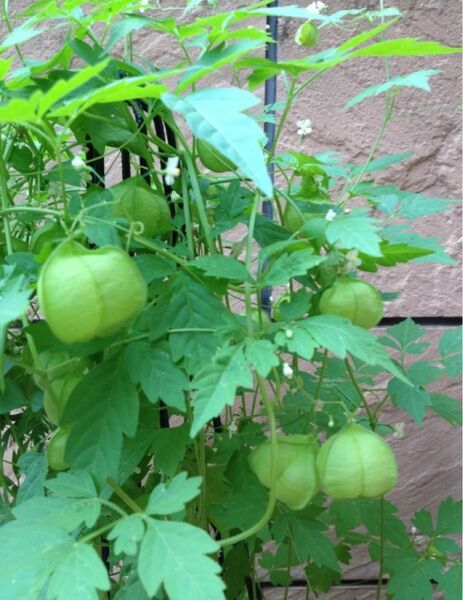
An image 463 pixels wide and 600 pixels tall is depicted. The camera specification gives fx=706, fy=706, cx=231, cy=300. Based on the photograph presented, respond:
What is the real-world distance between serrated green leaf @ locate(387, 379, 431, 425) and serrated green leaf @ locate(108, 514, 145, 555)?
37 cm

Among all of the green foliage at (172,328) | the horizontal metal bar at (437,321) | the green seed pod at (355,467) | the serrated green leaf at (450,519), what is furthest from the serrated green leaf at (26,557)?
the horizontal metal bar at (437,321)

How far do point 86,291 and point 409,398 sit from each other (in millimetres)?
440

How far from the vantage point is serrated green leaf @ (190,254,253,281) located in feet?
1.78

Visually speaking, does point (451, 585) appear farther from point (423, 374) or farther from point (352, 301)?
point (352, 301)

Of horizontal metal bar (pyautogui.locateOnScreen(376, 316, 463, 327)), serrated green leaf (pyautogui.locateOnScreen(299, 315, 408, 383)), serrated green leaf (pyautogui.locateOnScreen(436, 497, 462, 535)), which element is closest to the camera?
serrated green leaf (pyautogui.locateOnScreen(299, 315, 408, 383))

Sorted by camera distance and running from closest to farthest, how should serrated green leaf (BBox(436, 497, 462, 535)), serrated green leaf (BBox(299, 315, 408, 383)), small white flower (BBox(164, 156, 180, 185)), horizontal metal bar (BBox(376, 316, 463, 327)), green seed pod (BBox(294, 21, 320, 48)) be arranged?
serrated green leaf (BBox(299, 315, 408, 383)), small white flower (BBox(164, 156, 180, 185)), green seed pod (BBox(294, 21, 320, 48)), serrated green leaf (BBox(436, 497, 462, 535)), horizontal metal bar (BBox(376, 316, 463, 327))

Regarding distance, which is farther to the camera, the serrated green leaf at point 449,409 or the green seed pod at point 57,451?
the serrated green leaf at point 449,409

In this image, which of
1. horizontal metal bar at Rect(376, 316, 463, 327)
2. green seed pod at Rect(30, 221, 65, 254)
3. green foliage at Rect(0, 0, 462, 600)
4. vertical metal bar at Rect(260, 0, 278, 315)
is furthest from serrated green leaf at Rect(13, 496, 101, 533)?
horizontal metal bar at Rect(376, 316, 463, 327)

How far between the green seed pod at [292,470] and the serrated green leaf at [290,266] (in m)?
0.14

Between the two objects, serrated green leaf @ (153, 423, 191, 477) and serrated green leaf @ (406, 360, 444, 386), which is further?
serrated green leaf @ (406, 360, 444, 386)

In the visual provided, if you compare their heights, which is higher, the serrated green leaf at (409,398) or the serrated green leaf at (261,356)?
the serrated green leaf at (261,356)

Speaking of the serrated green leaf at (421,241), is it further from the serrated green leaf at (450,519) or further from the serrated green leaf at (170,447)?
the serrated green leaf at (450,519)

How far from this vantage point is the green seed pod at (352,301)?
599 mm

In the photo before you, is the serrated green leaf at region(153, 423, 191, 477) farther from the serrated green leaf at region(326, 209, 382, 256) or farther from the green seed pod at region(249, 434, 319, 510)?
the serrated green leaf at region(326, 209, 382, 256)
